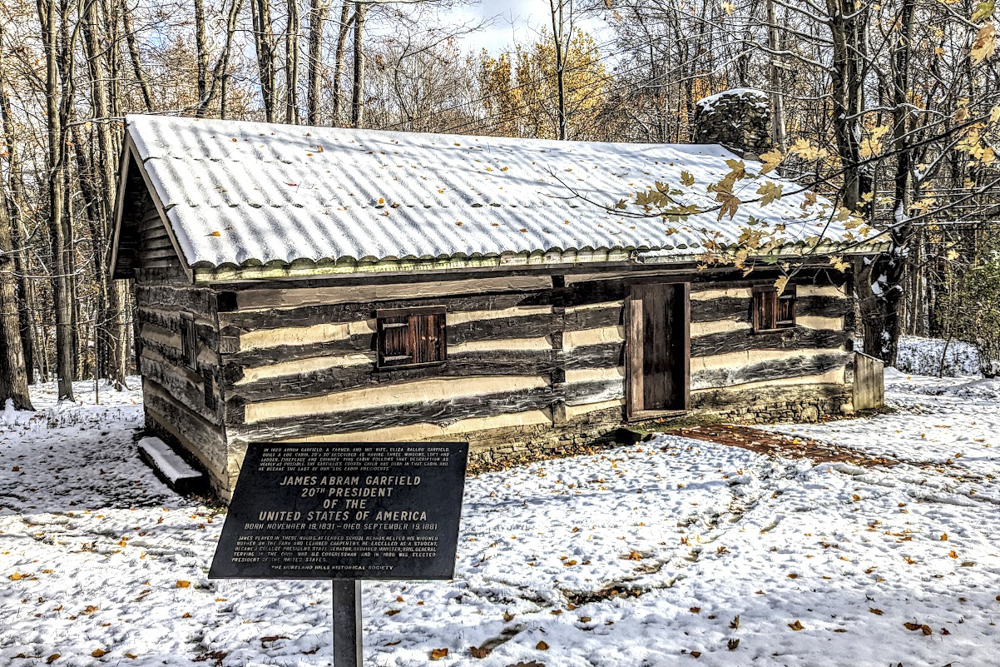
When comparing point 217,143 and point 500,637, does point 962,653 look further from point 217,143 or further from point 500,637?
point 217,143

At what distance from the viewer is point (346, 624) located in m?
3.88

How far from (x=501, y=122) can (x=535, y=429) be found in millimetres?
25972

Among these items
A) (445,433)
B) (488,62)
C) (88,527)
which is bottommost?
(88,527)

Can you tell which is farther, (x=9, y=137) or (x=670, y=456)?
(x=9, y=137)

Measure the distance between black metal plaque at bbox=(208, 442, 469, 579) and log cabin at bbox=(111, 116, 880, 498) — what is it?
3.60 m

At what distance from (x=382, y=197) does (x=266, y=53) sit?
1274cm

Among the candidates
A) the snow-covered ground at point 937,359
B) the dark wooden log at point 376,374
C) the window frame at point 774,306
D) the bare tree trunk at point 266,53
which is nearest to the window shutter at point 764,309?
the window frame at point 774,306

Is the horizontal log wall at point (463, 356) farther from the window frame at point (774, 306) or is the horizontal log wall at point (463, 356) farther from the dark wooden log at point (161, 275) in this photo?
the dark wooden log at point (161, 275)

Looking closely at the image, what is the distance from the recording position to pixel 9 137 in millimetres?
16328

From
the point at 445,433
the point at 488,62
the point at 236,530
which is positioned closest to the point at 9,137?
the point at 445,433

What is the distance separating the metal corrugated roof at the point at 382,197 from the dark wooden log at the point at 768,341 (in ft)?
5.21

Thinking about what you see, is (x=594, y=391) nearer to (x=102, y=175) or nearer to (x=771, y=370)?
(x=771, y=370)

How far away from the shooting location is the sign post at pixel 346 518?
12.2ft

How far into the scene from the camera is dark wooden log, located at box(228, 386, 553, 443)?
8039 millimetres
